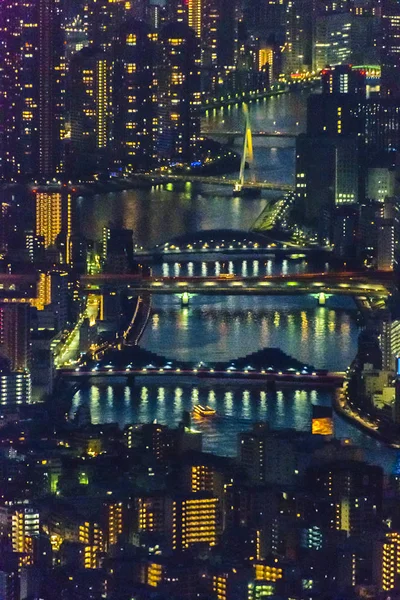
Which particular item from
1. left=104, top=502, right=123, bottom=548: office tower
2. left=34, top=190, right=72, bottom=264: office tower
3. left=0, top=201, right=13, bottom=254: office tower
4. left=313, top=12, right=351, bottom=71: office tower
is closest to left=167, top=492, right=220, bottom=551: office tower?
left=104, top=502, right=123, bottom=548: office tower

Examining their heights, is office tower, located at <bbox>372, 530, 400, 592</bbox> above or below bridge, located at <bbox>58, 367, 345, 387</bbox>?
above

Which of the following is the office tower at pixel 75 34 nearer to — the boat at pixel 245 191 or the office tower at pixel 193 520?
the boat at pixel 245 191

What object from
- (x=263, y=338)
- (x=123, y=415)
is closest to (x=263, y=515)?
(x=123, y=415)

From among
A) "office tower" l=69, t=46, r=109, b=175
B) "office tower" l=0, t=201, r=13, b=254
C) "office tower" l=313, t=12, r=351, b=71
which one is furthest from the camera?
"office tower" l=313, t=12, r=351, b=71

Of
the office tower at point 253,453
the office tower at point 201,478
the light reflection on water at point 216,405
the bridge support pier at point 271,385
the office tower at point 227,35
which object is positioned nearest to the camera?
the office tower at point 201,478

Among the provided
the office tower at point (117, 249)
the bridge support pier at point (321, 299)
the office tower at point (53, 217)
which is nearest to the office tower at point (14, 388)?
the bridge support pier at point (321, 299)

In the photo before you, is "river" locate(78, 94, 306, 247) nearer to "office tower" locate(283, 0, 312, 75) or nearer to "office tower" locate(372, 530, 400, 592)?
"office tower" locate(283, 0, 312, 75)

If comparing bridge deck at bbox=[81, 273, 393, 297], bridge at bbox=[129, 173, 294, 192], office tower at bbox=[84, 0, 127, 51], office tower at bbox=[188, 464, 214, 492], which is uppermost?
office tower at bbox=[84, 0, 127, 51]

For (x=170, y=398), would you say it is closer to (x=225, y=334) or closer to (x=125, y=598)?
(x=225, y=334)
